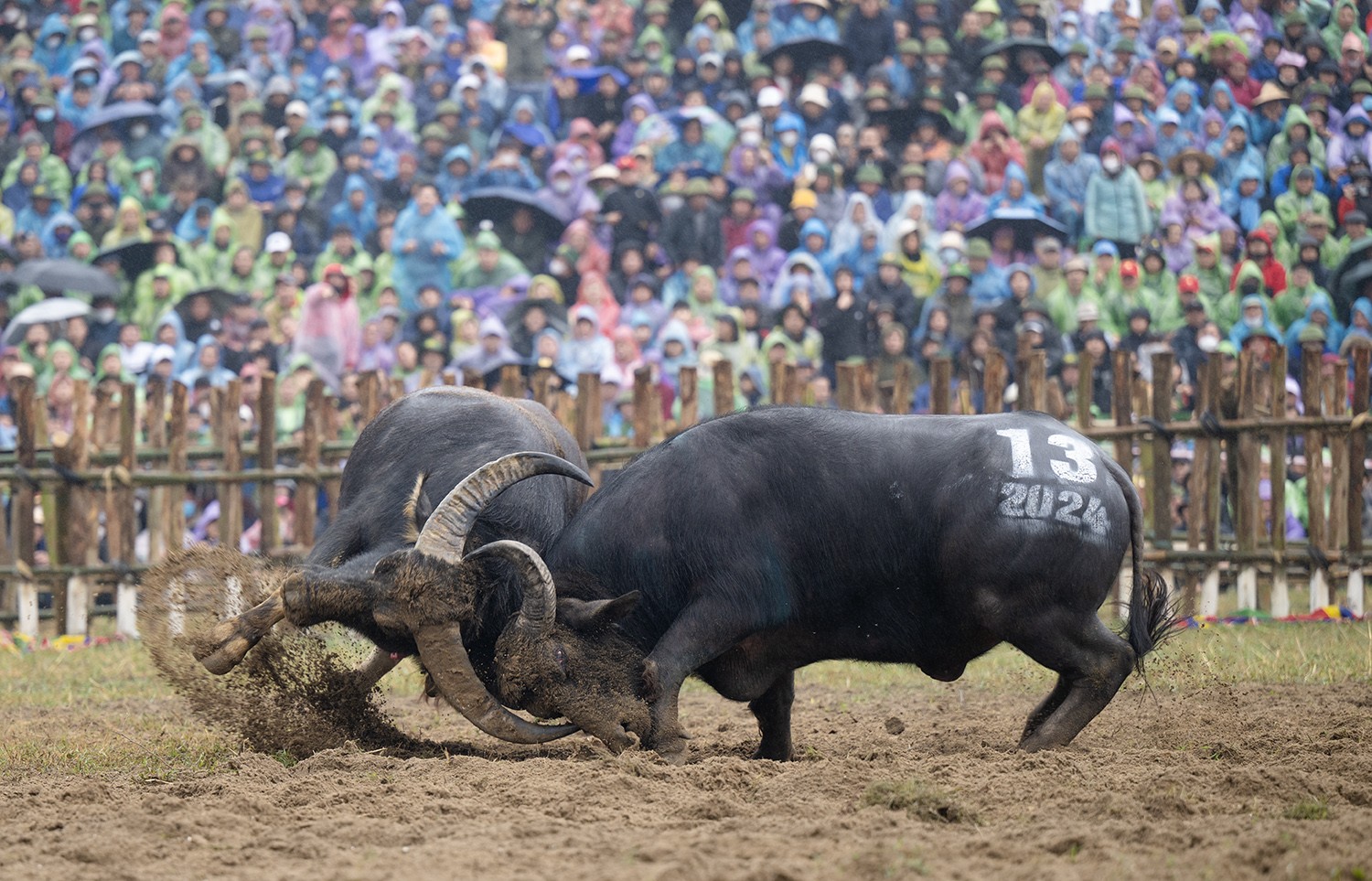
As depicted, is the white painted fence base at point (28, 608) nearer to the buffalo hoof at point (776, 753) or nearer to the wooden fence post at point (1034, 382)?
the buffalo hoof at point (776, 753)

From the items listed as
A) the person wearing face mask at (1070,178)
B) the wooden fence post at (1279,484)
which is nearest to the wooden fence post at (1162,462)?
the wooden fence post at (1279,484)

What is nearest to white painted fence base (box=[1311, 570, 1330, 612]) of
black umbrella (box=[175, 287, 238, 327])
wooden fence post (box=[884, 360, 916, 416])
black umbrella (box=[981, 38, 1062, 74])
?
wooden fence post (box=[884, 360, 916, 416])

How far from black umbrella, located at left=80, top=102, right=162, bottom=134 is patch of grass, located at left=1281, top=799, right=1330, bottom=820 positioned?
1549 cm

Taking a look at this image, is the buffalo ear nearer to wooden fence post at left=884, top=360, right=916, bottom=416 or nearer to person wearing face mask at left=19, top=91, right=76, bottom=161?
wooden fence post at left=884, top=360, right=916, bottom=416

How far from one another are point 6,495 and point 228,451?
85.9 inches

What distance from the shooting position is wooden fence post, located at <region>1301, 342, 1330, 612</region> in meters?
10.1

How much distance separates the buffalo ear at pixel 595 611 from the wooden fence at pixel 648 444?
5.09 m

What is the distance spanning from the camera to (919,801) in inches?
176

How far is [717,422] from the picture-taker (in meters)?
6.21

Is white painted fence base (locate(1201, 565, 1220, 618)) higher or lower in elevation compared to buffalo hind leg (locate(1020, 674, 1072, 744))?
lower

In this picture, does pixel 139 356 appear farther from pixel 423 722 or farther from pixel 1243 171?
pixel 1243 171

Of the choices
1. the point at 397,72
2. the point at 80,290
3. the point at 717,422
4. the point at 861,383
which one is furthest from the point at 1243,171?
the point at 80,290

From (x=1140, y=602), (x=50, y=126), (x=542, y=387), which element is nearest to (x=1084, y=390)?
(x=542, y=387)

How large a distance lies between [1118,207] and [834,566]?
1018 cm
